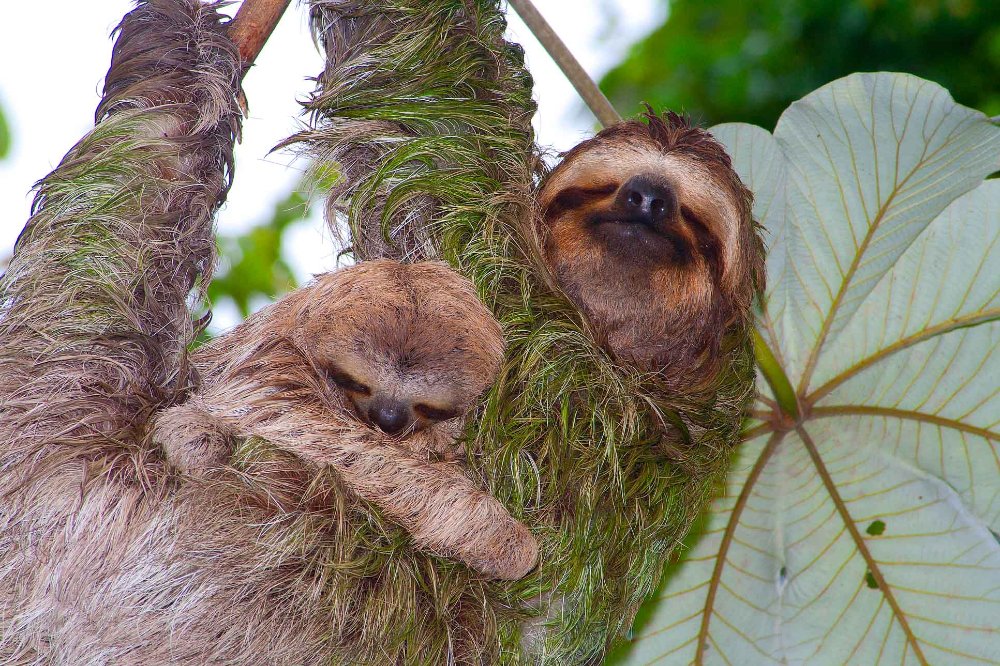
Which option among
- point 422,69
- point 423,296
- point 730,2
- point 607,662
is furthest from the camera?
point 730,2

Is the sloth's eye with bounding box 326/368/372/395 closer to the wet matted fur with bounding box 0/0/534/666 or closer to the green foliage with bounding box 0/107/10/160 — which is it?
the wet matted fur with bounding box 0/0/534/666

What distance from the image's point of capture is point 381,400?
12.5 feet

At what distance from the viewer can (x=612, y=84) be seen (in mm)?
A: 11156

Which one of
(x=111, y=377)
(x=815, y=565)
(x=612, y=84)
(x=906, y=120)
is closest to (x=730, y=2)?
(x=612, y=84)

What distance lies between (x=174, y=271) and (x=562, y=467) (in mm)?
1719

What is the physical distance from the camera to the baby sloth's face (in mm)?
3809

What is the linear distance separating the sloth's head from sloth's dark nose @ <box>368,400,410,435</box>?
0.93 m

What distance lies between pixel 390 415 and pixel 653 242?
4.31ft

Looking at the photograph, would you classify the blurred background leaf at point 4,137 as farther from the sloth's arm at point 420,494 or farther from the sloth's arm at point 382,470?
the sloth's arm at point 420,494

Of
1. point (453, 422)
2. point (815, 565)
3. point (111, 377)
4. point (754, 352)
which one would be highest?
point (111, 377)

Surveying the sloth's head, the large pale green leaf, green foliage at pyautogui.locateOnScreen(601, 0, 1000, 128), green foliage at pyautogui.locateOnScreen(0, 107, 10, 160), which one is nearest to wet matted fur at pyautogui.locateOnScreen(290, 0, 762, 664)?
the sloth's head

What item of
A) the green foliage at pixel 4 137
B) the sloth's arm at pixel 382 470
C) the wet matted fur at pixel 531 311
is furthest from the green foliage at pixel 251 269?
the sloth's arm at pixel 382 470

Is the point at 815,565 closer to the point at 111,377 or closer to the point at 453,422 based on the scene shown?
the point at 453,422

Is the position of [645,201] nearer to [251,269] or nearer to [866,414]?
[866,414]
